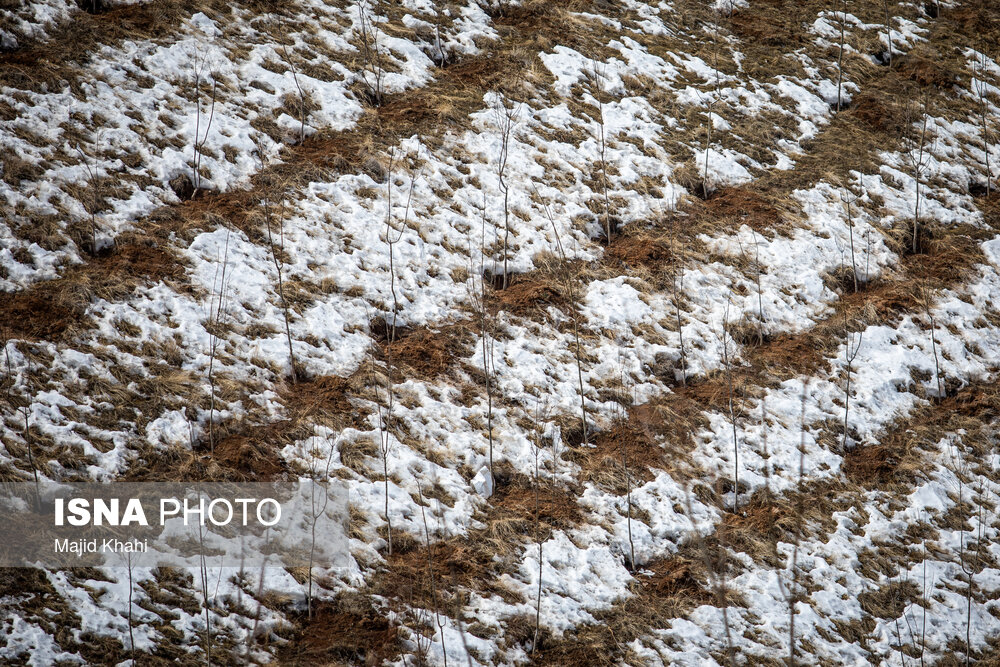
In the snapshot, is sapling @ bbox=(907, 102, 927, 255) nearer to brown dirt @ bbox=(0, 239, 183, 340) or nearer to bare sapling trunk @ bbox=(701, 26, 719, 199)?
bare sapling trunk @ bbox=(701, 26, 719, 199)

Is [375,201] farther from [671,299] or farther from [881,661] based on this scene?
[881,661]

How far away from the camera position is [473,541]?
6.71m

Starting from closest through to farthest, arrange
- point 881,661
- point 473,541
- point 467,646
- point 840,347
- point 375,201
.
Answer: point 467,646, point 881,661, point 473,541, point 840,347, point 375,201

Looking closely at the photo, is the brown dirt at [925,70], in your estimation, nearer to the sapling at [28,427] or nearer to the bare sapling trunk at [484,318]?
the bare sapling trunk at [484,318]

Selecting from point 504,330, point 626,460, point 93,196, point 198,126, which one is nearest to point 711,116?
point 504,330

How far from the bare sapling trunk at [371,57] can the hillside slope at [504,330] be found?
0.07 m

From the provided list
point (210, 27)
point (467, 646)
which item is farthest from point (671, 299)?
point (210, 27)

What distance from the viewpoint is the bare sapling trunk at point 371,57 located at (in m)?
11.3

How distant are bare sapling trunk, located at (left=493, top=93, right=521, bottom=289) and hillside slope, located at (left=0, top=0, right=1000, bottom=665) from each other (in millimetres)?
58

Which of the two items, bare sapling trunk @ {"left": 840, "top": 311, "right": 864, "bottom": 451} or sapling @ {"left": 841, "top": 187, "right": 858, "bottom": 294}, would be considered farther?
sapling @ {"left": 841, "top": 187, "right": 858, "bottom": 294}

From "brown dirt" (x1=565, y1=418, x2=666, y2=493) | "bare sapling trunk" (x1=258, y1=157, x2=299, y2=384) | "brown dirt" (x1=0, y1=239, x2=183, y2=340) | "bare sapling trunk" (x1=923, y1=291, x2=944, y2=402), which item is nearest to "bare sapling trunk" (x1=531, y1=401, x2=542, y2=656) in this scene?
"brown dirt" (x1=565, y1=418, x2=666, y2=493)

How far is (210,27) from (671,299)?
899cm

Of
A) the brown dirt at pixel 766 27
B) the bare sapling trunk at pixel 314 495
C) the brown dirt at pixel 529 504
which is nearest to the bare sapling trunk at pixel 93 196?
the bare sapling trunk at pixel 314 495

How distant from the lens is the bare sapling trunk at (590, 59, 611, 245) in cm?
1007
